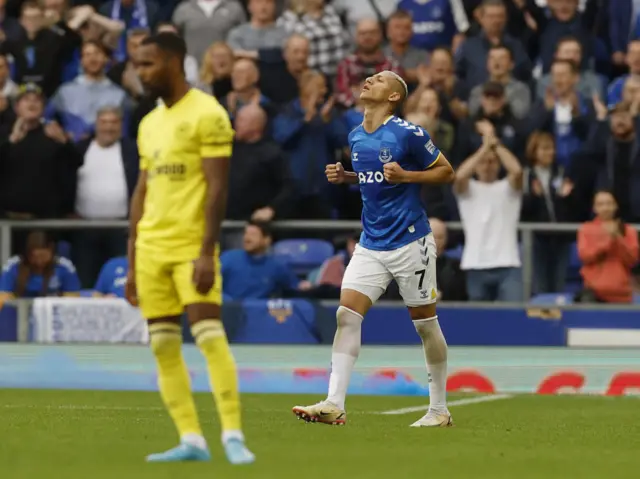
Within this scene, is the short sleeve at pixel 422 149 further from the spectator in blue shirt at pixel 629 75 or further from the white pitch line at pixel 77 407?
the spectator in blue shirt at pixel 629 75

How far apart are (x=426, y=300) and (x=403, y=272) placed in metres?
0.23

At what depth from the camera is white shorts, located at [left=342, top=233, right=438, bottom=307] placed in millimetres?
9898

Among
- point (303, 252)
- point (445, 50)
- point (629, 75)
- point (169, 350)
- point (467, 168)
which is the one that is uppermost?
point (445, 50)

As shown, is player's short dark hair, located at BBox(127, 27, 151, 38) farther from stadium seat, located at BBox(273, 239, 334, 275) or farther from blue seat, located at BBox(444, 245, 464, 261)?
blue seat, located at BBox(444, 245, 464, 261)

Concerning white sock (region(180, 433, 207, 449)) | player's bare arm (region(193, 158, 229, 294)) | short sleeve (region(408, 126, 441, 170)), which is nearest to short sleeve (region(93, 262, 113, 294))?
short sleeve (region(408, 126, 441, 170))

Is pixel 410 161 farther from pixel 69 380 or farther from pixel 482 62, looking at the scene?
pixel 482 62

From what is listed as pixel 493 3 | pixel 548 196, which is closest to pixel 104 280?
pixel 548 196

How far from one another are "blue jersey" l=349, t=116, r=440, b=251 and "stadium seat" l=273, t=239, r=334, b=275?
5.40m

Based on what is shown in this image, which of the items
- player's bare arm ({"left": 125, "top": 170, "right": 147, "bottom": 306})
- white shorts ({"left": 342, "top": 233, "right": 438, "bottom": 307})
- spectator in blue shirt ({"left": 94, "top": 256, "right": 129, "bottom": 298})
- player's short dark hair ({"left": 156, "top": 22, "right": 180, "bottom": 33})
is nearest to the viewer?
player's bare arm ({"left": 125, "top": 170, "right": 147, "bottom": 306})

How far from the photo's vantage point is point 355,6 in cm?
1772

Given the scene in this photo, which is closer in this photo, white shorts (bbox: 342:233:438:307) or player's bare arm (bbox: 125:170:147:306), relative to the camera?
player's bare arm (bbox: 125:170:147:306)

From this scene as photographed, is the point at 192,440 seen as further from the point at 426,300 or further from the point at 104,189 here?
the point at 104,189

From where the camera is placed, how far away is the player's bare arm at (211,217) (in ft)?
23.2

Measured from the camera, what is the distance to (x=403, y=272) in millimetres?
9898
